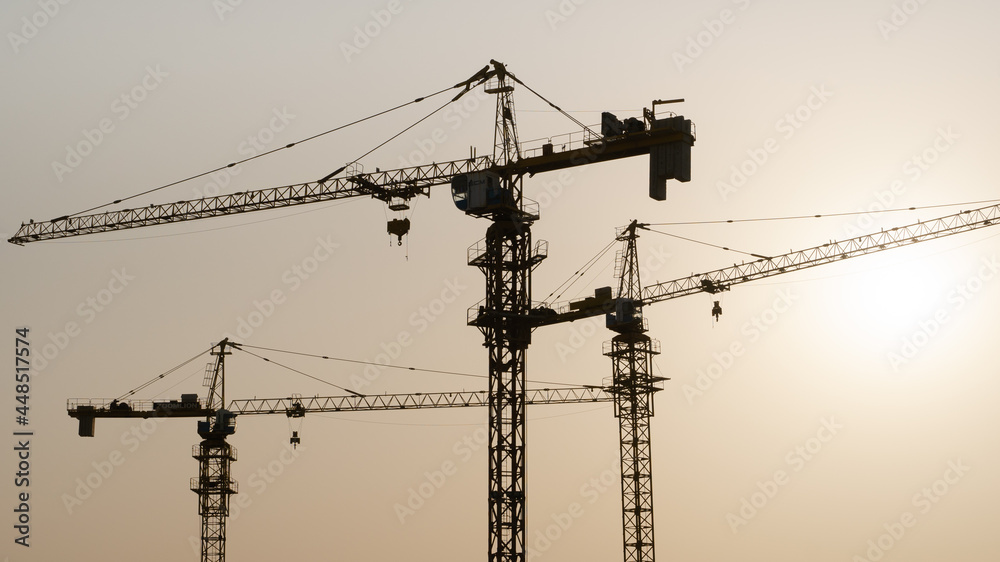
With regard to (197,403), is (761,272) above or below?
above

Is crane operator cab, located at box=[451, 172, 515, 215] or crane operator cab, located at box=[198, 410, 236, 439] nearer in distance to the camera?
crane operator cab, located at box=[451, 172, 515, 215]

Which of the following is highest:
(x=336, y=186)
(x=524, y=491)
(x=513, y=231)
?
(x=336, y=186)

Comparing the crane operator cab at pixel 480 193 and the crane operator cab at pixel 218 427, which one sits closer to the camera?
the crane operator cab at pixel 480 193

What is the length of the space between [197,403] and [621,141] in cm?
6435

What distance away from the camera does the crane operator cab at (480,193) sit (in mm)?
91062

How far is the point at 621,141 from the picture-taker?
291 feet

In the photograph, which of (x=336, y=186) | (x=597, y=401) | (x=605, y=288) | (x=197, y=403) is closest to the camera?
(x=336, y=186)

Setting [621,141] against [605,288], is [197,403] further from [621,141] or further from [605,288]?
[621,141]

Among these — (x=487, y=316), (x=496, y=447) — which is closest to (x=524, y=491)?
(x=496, y=447)

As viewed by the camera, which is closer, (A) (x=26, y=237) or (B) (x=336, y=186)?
(B) (x=336, y=186)

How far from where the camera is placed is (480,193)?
91375 millimetres

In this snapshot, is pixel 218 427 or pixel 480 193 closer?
pixel 480 193

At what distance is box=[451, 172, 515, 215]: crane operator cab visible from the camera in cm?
9106

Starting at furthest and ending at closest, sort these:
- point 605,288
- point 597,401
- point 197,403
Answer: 1. point 197,403
2. point 597,401
3. point 605,288
